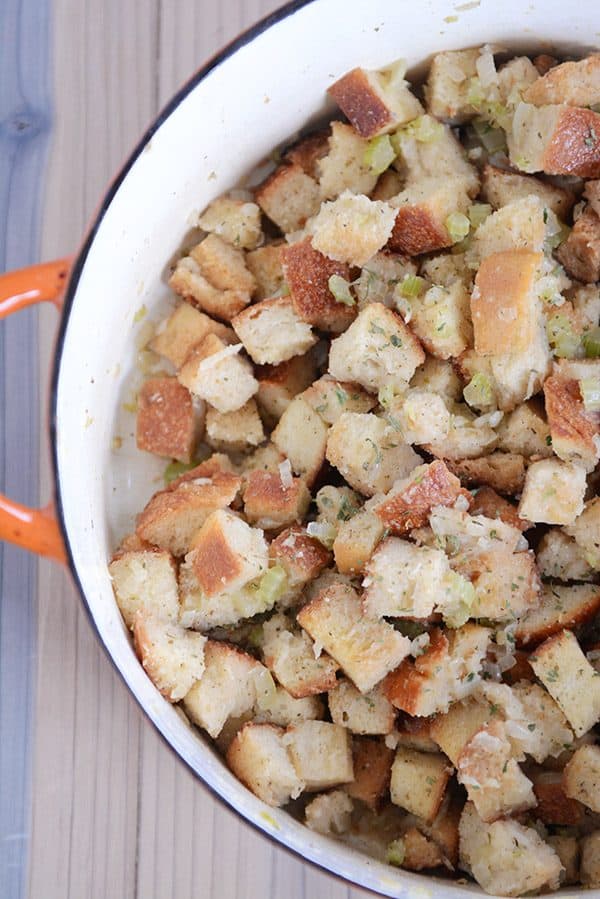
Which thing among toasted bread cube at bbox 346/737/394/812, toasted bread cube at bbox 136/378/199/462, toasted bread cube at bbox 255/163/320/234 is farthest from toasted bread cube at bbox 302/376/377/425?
toasted bread cube at bbox 346/737/394/812

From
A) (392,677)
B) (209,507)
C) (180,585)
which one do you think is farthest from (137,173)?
(392,677)

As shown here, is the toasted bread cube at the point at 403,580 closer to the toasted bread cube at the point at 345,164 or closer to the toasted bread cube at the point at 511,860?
the toasted bread cube at the point at 511,860

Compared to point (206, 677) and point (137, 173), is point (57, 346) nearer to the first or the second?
point (137, 173)

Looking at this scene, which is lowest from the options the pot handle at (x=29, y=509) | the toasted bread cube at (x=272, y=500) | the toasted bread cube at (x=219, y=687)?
the toasted bread cube at (x=219, y=687)

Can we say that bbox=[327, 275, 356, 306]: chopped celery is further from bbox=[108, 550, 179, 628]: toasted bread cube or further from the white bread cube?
the white bread cube

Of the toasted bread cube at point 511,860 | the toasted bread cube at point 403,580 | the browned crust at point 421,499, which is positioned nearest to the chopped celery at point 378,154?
the browned crust at point 421,499

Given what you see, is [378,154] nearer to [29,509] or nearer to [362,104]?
[362,104]
